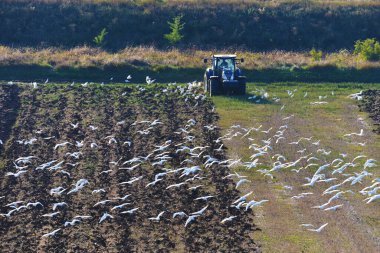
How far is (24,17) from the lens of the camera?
2035 inches

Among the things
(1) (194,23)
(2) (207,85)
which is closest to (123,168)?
(2) (207,85)

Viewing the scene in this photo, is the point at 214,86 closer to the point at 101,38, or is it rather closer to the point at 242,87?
the point at 242,87

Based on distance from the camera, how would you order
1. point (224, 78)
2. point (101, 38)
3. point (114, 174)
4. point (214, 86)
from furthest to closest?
point (101, 38)
point (224, 78)
point (214, 86)
point (114, 174)

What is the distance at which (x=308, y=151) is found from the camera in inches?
1014

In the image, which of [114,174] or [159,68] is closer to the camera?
[114,174]

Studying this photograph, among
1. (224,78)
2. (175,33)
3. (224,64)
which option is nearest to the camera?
(224,78)

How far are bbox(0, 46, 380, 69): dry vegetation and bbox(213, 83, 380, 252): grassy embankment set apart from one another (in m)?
3.65

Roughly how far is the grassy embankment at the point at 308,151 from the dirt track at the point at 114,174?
2.33 feet

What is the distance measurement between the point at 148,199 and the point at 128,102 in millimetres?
12428

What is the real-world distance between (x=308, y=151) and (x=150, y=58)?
17559mm

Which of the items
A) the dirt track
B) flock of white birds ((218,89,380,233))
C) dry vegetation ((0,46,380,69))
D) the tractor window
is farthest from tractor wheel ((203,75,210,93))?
flock of white birds ((218,89,380,233))

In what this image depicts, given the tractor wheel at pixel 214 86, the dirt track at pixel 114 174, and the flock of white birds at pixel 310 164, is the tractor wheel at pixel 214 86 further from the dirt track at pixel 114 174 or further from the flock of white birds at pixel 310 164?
the flock of white birds at pixel 310 164

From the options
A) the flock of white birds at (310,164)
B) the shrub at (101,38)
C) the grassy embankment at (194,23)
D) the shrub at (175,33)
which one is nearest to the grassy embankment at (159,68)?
the shrub at (101,38)

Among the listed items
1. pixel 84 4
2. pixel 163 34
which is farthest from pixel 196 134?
pixel 84 4
